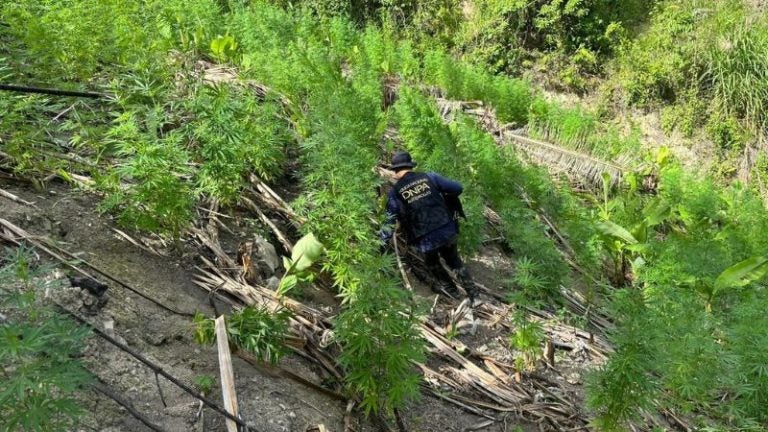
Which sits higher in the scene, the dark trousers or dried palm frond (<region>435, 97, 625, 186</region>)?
the dark trousers

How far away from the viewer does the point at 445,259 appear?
6.01 m

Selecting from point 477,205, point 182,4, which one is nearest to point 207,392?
point 477,205

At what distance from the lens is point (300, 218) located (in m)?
4.86

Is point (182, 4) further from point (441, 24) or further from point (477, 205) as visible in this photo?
point (441, 24)

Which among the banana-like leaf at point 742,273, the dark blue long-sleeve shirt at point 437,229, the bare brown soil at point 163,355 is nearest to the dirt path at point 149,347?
the bare brown soil at point 163,355

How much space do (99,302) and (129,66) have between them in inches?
82.9

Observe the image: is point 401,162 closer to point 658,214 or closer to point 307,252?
point 307,252

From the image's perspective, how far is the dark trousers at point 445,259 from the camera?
588 centimetres

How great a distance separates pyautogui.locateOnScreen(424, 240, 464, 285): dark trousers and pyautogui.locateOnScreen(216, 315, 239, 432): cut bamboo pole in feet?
9.44

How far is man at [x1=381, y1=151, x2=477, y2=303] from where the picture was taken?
18.7 ft

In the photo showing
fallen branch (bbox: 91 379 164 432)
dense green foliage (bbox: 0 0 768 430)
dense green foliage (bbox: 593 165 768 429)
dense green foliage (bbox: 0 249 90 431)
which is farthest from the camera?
dense green foliage (bbox: 0 0 768 430)

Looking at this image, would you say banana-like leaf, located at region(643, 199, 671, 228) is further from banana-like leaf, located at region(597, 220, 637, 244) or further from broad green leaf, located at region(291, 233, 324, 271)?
broad green leaf, located at region(291, 233, 324, 271)

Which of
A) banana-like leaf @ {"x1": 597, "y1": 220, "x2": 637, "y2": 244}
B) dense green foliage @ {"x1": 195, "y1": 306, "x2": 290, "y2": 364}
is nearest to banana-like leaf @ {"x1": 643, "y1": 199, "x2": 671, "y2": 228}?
banana-like leaf @ {"x1": 597, "y1": 220, "x2": 637, "y2": 244}

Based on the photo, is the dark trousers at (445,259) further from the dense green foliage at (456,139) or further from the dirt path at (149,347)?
the dirt path at (149,347)
